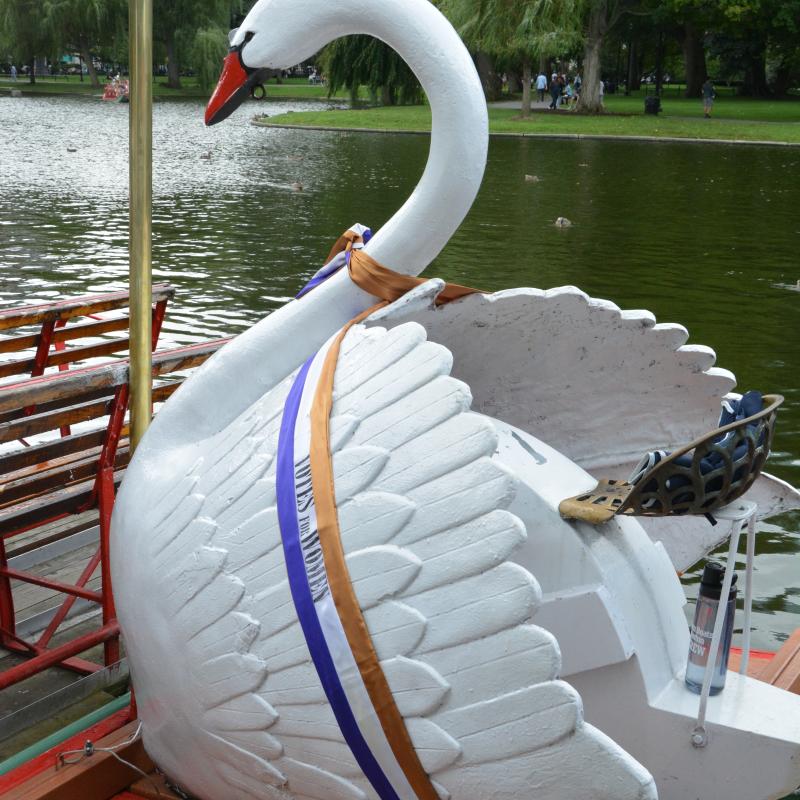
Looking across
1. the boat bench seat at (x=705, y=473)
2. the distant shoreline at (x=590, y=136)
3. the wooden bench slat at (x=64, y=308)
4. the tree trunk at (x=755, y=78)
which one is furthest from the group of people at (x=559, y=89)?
the boat bench seat at (x=705, y=473)

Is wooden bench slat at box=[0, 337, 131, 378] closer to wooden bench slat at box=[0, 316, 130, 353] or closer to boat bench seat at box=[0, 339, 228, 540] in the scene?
wooden bench slat at box=[0, 316, 130, 353]

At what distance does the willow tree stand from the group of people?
746 centimetres

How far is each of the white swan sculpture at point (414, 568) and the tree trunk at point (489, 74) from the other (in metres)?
40.1

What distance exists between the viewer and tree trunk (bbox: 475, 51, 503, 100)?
42.4m

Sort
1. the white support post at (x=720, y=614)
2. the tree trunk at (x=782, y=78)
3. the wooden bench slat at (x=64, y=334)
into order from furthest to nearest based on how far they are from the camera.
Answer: the tree trunk at (x=782, y=78) → the wooden bench slat at (x=64, y=334) → the white support post at (x=720, y=614)

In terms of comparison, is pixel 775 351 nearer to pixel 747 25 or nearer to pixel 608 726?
pixel 608 726

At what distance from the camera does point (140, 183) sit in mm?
3047

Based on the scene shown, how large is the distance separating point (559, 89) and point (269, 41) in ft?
130

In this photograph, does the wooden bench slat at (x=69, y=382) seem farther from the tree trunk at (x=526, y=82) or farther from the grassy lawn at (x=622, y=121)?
the tree trunk at (x=526, y=82)

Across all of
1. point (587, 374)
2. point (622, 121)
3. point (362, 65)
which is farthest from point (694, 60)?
point (587, 374)

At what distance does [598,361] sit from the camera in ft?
10.1

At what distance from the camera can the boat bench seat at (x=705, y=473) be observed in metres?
2.38

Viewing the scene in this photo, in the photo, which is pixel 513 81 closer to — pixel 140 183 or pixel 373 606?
pixel 140 183

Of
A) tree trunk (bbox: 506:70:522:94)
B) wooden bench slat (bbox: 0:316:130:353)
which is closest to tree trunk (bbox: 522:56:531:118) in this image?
tree trunk (bbox: 506:70:522:94)
